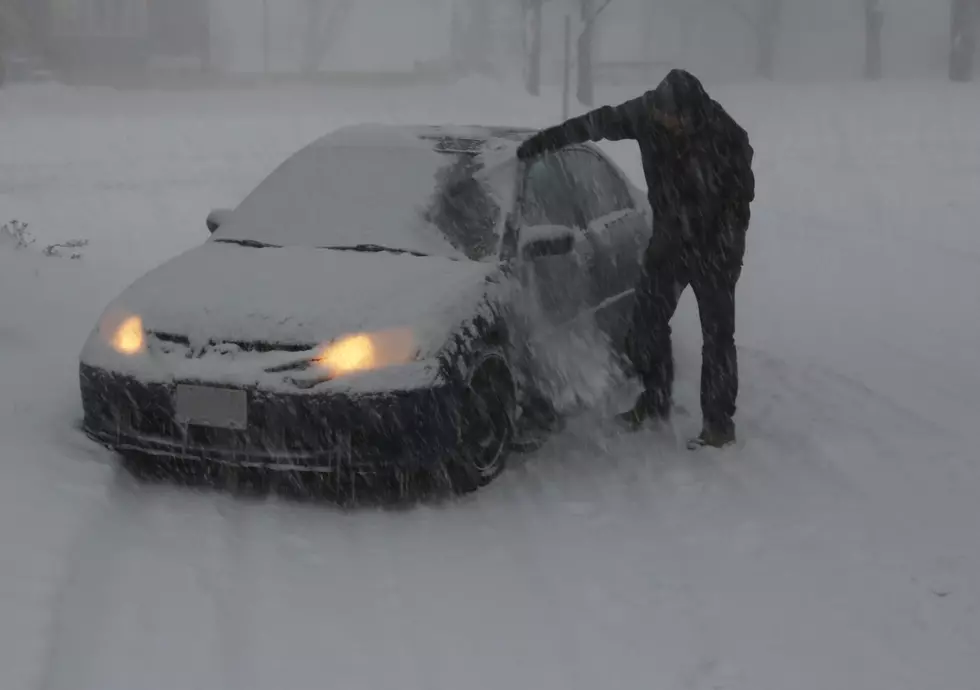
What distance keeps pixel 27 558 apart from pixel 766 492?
10.1 ft

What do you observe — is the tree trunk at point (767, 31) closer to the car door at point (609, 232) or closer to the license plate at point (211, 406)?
the car door at point (609, 232)

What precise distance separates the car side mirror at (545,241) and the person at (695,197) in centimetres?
54

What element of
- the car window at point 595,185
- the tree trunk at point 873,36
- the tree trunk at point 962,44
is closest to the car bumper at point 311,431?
the car window at point 595,185

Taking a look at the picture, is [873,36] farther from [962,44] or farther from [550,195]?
[550,195]

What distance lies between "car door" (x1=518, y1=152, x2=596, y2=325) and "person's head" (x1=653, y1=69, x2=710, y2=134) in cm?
77

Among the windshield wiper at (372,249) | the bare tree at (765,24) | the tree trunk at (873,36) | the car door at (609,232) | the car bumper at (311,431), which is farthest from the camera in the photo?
the bare tree at (765,24)

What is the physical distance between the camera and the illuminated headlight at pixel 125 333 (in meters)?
5.00

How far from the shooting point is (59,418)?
5809 millimetres

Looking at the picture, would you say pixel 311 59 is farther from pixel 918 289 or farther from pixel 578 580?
pixel 578 580

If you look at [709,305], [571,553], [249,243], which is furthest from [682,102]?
[571,553]

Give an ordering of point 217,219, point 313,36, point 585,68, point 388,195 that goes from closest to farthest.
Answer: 1. point 388,195
2. point 217,219
3. point 585,68
4. point 313,36

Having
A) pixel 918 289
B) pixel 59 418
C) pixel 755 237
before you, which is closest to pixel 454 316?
pixel 59 418

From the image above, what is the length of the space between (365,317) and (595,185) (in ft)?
8.05

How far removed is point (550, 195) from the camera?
20.6 ft
